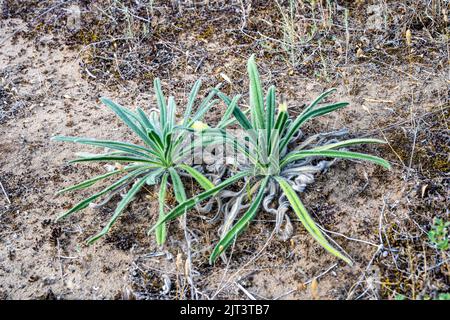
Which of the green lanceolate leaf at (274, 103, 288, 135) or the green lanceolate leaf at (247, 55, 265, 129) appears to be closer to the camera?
the green lanceolate leaf at (274, 103, 288, 135)

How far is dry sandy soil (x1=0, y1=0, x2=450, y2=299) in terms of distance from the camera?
8.18 ft

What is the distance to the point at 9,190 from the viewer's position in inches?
122

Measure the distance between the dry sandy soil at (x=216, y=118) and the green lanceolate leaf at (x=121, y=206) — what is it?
14cm

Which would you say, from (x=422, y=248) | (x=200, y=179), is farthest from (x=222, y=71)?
(x=422, y=248)

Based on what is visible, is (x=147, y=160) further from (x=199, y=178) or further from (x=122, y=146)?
(x=199, y=178)

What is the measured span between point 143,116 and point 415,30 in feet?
6.82

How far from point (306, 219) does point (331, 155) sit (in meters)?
0.37

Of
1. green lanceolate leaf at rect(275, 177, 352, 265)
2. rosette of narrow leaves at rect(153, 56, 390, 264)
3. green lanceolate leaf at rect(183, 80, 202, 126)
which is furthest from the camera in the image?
green lanceolate leaf at rect(183, 80, 202, 126)

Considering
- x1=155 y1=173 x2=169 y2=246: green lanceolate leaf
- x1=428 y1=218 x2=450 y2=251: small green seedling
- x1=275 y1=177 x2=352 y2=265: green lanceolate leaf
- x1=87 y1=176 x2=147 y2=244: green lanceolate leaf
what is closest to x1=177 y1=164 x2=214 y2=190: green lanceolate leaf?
x1=155 y1=173 x2=169 y2=246: green lanceolate leaf

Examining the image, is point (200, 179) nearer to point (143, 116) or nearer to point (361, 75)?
point (143, 116)

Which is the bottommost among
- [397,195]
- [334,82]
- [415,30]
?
[397,195]

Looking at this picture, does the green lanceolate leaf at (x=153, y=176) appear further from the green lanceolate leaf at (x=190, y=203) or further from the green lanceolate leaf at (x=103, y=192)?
the green lanceolate leaf at (x=190, y=203)

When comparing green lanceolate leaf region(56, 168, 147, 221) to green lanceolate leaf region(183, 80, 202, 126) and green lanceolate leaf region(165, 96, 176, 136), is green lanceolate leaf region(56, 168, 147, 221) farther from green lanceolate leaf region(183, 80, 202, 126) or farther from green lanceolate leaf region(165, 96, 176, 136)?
green lanceolate leaf region(183, 80, 202, 126)

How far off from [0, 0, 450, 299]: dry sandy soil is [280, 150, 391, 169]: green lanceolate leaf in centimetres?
19
